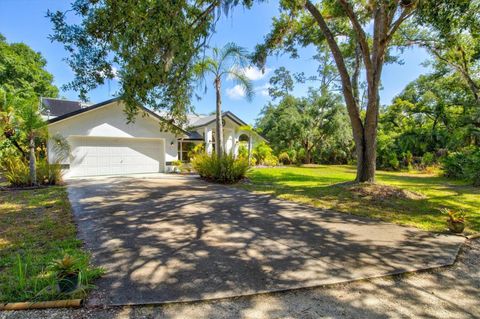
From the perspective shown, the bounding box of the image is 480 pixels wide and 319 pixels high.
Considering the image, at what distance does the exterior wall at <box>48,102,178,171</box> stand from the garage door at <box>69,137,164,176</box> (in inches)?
14.2

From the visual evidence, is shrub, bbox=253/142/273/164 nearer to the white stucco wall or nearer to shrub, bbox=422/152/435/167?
the white stucco wall

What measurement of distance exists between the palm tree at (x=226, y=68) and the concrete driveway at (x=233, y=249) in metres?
7.03

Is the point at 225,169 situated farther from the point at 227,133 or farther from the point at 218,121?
the point at 227,133

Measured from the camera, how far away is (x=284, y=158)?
2533cm

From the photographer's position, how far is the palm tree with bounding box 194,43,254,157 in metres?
12.4

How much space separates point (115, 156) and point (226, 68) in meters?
8.03

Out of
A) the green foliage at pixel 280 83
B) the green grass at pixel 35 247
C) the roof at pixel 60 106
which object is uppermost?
the green foliage at pixel 280 83

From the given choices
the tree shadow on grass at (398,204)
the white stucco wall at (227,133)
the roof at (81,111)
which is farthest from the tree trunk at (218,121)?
the white stucco wall at (227,133)

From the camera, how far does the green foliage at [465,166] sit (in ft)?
36.1

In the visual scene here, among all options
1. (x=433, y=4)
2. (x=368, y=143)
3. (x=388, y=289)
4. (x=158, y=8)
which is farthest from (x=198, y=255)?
(x=368, y=143)

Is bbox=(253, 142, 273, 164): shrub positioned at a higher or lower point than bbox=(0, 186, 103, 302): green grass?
higher

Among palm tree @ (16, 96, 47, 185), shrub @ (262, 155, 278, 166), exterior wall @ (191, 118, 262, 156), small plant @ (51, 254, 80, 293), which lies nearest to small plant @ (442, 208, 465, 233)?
small plant @ (51, 254, 80, 293)

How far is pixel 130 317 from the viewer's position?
2465mm

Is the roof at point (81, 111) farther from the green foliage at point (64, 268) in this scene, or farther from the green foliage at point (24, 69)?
the green foliage at point (24, 69)
